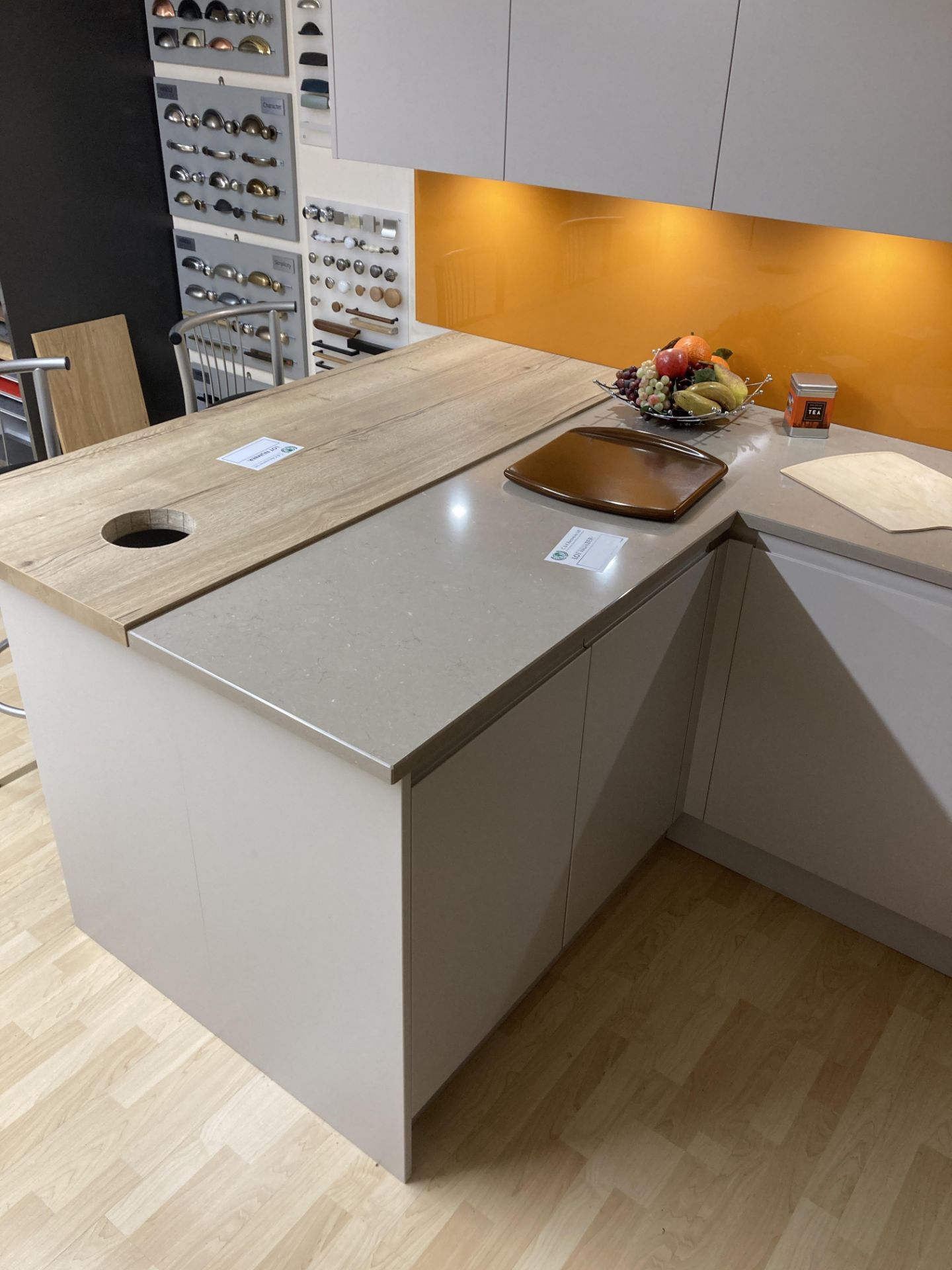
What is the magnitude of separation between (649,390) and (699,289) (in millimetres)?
349

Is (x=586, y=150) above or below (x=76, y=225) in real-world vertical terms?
above

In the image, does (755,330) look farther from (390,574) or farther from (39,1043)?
(39,1043)

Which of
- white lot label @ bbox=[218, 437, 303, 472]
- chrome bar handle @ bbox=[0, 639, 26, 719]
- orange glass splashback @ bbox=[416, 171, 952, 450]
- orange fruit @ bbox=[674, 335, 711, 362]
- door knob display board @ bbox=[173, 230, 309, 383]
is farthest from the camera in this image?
door knob display board @ bbox=[173, 230, 309, 383]

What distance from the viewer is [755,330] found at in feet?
7.54

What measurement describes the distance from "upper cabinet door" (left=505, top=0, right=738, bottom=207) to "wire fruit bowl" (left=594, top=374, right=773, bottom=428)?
1.36 ft

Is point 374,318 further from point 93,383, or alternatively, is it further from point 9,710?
point 9,710

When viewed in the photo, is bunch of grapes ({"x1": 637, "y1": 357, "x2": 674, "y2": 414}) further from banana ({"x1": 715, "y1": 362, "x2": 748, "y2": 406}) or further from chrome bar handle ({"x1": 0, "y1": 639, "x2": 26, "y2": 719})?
chrome bar handle ({"x1": 0, "y1": 639, "x2": 26, "y2": 719})

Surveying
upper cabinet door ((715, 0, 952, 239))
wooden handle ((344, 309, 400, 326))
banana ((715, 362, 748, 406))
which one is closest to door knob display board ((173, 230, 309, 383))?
wooden handle ((344, 309, 400, 326))

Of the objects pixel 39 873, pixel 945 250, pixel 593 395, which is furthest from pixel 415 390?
pixel 39 873

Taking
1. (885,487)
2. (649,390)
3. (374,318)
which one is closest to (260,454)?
(649,390)

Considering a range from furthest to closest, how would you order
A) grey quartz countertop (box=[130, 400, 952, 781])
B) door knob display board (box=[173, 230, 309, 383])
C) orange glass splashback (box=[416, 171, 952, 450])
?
door knob display board (box=[173, 230, 309, 383])
orange glass splashback (box=[416, 171, 952, 450])
grey quartz countertop (box=[130, 400, 952, 781])

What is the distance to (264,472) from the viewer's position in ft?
6.43

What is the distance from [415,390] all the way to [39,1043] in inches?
62.1

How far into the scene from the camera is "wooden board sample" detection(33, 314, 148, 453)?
2900mm
